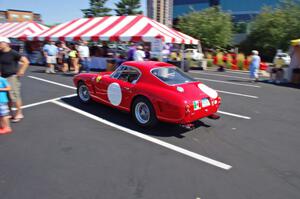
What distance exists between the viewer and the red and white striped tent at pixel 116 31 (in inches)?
596

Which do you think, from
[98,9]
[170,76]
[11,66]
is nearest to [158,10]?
[98,9]

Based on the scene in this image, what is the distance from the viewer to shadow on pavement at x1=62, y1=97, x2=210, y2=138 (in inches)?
223

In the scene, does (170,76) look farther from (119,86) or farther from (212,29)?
(212,29)

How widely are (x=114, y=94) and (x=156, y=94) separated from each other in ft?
4.23

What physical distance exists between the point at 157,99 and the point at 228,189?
236 cm

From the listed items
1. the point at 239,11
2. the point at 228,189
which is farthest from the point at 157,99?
the point at 239,11

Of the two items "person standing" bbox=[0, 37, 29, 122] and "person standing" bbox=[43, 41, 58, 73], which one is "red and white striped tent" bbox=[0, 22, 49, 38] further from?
"person standing" bbox=[0, 37, 29, 122]

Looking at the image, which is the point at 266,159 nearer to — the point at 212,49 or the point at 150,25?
the point at 150,25

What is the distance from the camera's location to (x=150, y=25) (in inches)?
628

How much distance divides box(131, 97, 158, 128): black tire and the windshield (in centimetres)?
59

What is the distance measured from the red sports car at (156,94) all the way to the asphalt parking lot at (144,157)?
1.21 feet

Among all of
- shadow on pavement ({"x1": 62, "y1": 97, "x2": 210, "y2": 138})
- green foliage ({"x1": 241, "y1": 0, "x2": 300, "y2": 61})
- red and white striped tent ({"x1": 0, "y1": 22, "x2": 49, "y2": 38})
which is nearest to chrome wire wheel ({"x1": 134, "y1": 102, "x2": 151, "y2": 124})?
shadow on pavement ({"x1": 62, "y1": 97, "x2": 210, "y2": 138})

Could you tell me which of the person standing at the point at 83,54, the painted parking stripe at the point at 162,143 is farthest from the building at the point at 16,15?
the painted parking stripe at the point at 162,143

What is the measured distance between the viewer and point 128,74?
6375 mm
